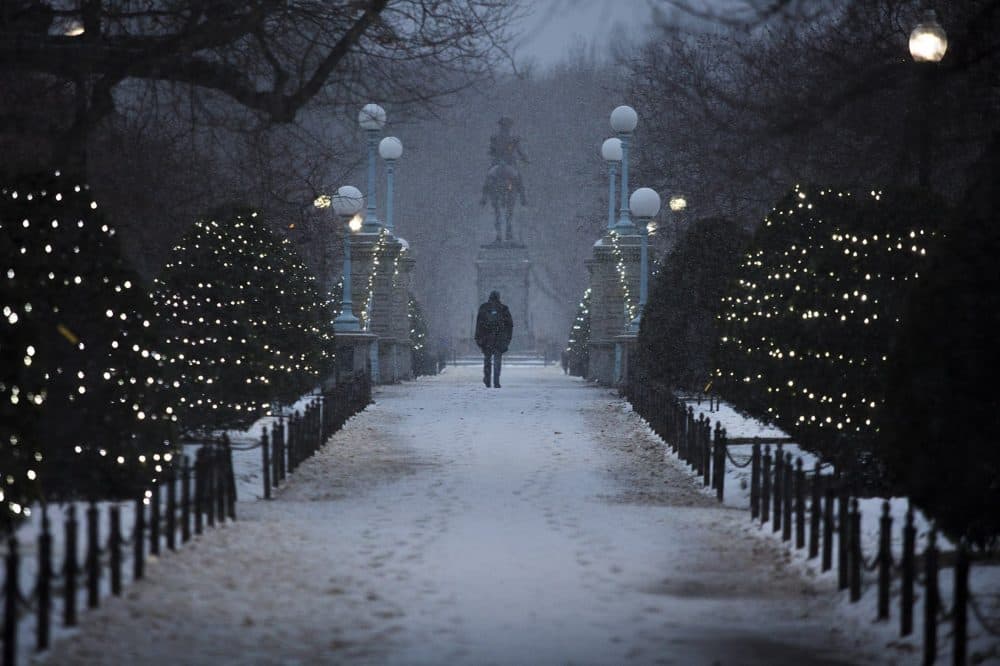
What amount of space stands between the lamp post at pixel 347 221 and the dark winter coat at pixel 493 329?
275 centimetres

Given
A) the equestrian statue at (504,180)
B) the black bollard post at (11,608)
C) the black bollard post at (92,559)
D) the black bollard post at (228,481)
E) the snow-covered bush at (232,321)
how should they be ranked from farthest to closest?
the equestrian statue at (504,180) < the snow-covered bush at (232,321) < the black bollard post at (228,481) < the black bollard post at (92,559) < the black bollard post at (11,608)

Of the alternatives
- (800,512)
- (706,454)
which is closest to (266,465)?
(706,454)

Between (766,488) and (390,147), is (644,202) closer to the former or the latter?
(390,147)

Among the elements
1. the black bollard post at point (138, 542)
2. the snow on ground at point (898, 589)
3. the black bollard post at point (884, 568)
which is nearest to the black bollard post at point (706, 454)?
the snow on ground at point (898, 589)

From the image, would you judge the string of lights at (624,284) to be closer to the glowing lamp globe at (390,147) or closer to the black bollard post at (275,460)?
the glowing lamp globe at (390,147)

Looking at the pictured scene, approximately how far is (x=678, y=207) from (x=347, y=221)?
757 cm

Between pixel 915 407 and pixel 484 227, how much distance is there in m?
86.3

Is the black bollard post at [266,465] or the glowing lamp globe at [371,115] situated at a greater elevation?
the glowing lamp globe at [371,115]

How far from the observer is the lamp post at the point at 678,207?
118ft

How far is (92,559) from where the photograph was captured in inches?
339

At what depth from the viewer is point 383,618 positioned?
361 inches

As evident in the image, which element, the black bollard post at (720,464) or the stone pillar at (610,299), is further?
the stone pillar at (610,299)

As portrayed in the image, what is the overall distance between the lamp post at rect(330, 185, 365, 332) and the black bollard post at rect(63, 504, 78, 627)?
23988mm

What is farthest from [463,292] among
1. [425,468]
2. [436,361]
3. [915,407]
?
[915,407]
